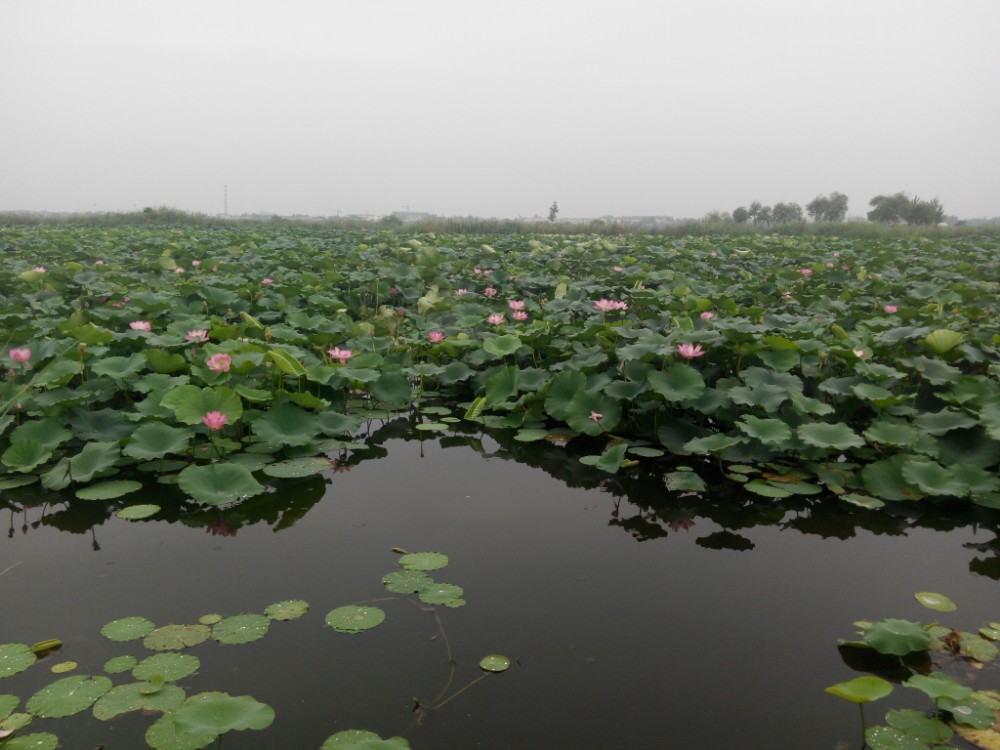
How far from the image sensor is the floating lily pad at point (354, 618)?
5.42ft

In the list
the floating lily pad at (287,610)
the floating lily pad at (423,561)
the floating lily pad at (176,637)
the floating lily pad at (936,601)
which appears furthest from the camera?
the floating lily pad at (423,561)

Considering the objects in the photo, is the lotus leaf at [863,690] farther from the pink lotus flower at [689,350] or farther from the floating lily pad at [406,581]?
the pink lotus flower at [689,350]

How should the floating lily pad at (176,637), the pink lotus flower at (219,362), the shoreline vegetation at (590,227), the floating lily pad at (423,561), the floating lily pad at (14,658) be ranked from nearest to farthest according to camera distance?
1. the floating lily pad at (14,658)
2. the floating lily pad at (176,637)
3. the floating lily pad at (423,561)
4. the pink lotus flower at (219,362)
5. the shoreline vegetation at (590,227)

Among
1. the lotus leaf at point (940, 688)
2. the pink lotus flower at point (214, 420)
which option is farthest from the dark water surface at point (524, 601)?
the pink lotus flower at point (214, 420)

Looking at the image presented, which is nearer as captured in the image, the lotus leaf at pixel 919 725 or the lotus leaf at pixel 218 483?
the lotus leaf at pixel 919 725

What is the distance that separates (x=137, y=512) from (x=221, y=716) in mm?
1323

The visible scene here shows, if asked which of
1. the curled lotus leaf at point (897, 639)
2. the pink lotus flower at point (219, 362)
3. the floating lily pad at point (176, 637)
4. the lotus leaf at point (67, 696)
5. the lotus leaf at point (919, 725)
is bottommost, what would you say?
the lotus leaf at point (67, 696)

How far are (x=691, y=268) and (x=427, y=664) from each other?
24.0ft

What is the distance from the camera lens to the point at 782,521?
2361 millimetres

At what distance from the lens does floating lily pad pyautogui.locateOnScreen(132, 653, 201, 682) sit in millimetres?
1455

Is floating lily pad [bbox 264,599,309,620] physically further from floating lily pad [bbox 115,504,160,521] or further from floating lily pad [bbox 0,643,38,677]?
floating lily pad [bbox 115,504,160,521]

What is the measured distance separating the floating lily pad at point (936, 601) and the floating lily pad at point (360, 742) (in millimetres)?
1486

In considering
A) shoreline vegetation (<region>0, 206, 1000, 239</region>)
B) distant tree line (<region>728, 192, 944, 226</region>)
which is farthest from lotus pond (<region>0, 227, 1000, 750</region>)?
distant tree line (<region>728, 192, 944, 226</region>)

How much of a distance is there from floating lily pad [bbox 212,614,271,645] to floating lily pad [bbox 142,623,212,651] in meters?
0.03
